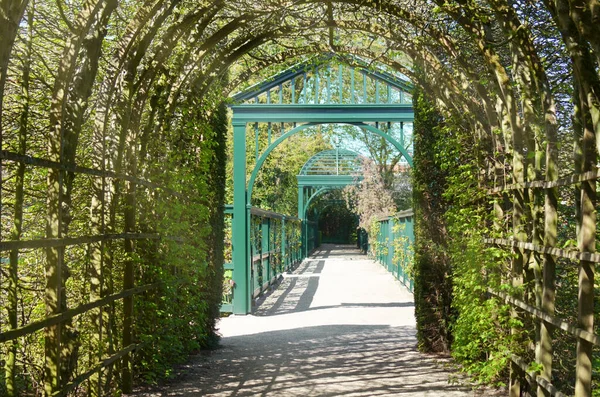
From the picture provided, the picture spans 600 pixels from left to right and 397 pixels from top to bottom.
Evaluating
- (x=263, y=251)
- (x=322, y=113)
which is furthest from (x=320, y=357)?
(x=263, y=251)

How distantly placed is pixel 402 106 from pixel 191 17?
6.48m

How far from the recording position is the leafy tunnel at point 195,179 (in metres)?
3.84

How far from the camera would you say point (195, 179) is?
6.64 meters

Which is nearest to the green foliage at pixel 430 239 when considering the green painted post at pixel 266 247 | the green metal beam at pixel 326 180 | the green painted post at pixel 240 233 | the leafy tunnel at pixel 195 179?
the leafy tunnel at pixel 195 179

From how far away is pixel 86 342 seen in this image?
4.96m

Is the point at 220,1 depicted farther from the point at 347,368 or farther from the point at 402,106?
the point at 402,106

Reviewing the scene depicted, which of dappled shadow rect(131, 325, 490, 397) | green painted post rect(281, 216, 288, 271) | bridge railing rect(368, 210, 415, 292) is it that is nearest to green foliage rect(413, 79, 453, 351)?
dappled shadow rect(131, 325, 490, 397)

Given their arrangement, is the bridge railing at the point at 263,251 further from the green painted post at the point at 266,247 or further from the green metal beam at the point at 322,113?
the green metal beam at the point at 322,113

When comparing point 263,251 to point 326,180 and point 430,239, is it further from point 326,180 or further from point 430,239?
point 326,180

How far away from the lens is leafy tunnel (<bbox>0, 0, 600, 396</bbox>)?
3.84 metres

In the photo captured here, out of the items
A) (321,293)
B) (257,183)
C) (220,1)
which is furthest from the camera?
(257,183)

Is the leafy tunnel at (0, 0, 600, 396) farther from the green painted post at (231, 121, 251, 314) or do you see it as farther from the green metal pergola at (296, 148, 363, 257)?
the green metal pergola at (296, 148, 363, 257)

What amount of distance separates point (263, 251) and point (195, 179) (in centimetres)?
898

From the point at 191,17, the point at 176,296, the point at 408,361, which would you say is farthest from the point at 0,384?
the point at 408,361
